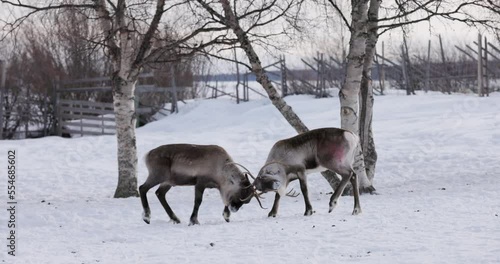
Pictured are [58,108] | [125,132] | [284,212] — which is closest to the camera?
[284,212]

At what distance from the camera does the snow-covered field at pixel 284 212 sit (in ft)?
23.0

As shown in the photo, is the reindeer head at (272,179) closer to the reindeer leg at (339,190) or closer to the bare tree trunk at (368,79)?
the reindeer leg at (339,190)

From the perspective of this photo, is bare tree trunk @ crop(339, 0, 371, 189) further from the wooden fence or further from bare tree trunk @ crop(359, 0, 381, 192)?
the wooden fence

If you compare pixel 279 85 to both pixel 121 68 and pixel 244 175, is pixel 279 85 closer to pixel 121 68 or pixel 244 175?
pixel 121 68

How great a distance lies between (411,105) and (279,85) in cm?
1047

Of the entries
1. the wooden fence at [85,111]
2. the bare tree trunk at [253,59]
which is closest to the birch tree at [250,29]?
the bare tree trunk at [253,59]

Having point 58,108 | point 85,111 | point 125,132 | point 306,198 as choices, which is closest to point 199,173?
point 306,198

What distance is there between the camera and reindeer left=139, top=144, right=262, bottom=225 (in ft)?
30.7

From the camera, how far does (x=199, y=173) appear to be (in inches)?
374

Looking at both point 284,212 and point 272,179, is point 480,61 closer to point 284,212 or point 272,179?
point 284,212

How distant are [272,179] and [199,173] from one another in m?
0.95

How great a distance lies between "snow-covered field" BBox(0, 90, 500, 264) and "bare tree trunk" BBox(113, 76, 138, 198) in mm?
581

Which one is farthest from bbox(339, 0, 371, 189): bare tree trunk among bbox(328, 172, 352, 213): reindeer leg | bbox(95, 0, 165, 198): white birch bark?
bbox(95, 0, 165, 198): white birch bark

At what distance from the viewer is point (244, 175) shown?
30.9 feet
